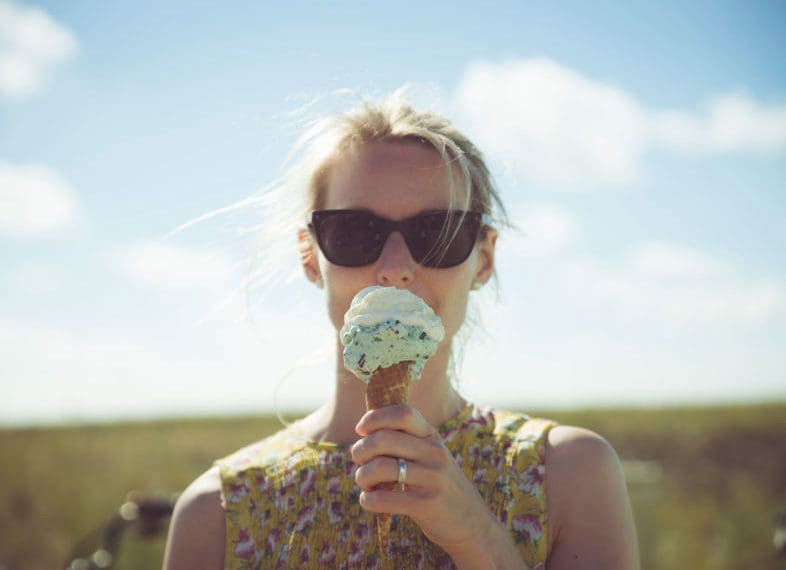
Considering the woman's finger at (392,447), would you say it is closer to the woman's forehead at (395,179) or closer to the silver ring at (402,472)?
the silver ring at (402,472)

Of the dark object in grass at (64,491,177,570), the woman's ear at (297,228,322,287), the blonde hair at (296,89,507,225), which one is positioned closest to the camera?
the blonde hair at (296,89,507,225)

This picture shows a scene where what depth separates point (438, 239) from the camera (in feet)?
7.38

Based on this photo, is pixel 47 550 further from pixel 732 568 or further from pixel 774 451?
pixel 774 451

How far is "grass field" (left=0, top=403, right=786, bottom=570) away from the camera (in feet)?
34.2

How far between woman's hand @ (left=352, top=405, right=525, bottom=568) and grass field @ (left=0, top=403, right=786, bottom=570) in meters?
5.73

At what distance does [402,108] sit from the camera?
8.47ft

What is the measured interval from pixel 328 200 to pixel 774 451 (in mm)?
17508

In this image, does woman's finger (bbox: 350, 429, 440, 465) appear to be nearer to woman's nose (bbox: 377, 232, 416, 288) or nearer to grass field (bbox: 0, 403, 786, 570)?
woman's nose (bbox: 377, 232, 416, 288)

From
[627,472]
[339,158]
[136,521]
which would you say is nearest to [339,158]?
[339,158]

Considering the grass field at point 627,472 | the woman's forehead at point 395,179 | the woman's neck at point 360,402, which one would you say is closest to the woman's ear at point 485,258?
the woman's forehead at point 395,179

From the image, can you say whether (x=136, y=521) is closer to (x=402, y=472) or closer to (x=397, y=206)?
(x=397, y=206)

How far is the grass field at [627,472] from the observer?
10.4m

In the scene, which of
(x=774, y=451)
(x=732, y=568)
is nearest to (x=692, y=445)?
(x=774, y=451)

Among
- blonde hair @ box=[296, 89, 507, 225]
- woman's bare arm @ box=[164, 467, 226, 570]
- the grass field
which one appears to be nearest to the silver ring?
woman's bare arm @ box=[164, 467, 226, 570]
